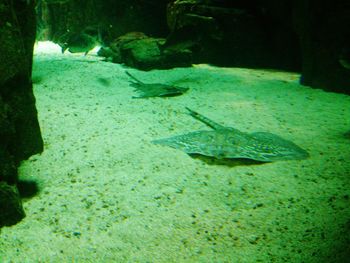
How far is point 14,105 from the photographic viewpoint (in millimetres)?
3074

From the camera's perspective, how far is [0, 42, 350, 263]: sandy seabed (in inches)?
91.2

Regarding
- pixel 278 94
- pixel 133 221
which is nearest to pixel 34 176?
pixel 133 221

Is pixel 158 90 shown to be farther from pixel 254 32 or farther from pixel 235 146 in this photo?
pixel 254 32

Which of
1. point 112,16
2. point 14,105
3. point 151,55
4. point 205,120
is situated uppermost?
point 112,16

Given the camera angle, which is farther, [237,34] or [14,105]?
[237,34]

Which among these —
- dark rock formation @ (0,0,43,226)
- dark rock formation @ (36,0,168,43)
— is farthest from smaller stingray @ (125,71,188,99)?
dark rock formation @ (36,0,168,43)

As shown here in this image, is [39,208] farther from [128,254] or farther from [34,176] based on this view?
[128,254]

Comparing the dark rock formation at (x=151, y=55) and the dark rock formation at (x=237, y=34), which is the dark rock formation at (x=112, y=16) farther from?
the dark rock formation at (x=237, y=34)

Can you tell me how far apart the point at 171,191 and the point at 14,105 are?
5.71 feet

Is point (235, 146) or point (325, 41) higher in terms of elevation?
point (325, 41)

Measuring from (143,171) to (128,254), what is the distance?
4.13 feet

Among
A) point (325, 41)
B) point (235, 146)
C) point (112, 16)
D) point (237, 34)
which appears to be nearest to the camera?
point (235, 146)

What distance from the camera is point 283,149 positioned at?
3824 millimetres

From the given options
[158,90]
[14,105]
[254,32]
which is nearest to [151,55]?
[158,90]
